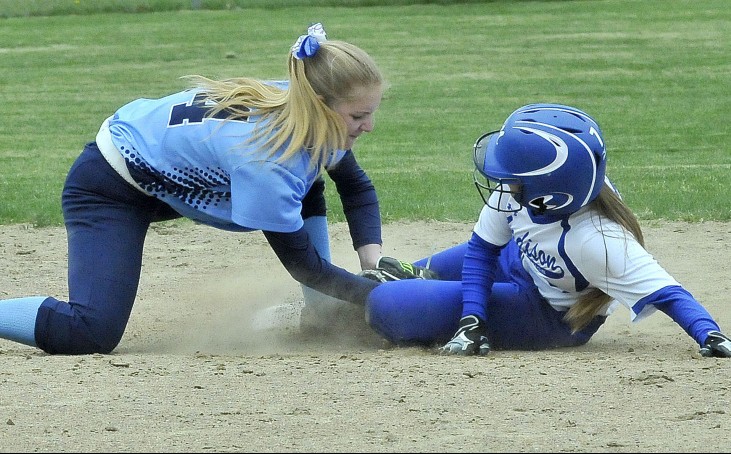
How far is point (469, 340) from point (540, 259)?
42cm

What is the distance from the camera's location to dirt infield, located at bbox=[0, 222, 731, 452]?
3383 millimetres

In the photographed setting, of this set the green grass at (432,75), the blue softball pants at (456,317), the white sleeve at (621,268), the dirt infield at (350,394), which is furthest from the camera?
the green grass at (432,75)

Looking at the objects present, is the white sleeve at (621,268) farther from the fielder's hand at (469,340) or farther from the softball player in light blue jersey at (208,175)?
the softball player in light blue jersey at (208,175)

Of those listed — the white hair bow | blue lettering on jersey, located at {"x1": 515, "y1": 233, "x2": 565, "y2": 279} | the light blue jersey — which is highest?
the white hair bow

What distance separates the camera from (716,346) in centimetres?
439

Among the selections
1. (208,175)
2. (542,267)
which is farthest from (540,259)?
(208,175)

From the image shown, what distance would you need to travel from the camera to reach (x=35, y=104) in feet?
48.7

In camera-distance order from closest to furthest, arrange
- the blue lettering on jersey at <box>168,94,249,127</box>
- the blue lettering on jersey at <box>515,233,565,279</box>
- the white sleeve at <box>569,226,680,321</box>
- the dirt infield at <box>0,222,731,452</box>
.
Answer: the dirt infield at <box>0,222,731,452</box> → the white sleeve at <box>569,226,680,321</box> → the blue lettering on jersey at <box>515,233,565,279</box> → the blue lettering on jersey at <box>168,94,249,127</box>

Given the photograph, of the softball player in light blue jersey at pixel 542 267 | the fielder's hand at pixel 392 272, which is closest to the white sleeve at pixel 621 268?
the softball player in light blue jersey at pixel 542 267

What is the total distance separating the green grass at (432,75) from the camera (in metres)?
9.42

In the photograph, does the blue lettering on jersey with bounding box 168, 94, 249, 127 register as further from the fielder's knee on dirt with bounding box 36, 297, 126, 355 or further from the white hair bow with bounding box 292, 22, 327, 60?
the fielder's knee on dirt with bounding box 36, 297, 126, 355

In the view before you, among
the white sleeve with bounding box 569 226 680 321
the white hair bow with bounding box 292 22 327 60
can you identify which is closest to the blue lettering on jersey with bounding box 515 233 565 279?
the white sleeve with bounding box 569 226 680 321

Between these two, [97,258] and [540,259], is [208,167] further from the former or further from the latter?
[540,259]

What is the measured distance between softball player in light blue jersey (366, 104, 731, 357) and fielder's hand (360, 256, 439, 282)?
0.53ft
